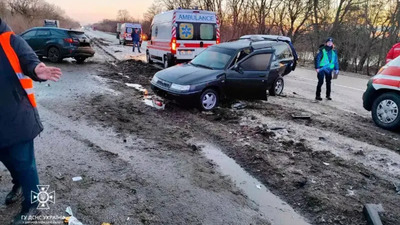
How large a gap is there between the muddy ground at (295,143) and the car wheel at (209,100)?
8.3 inches

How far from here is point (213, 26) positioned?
41.4 ft

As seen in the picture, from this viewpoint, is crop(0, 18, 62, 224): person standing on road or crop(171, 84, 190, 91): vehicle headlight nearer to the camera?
crop(0, 18, 62, 224): person standing on road

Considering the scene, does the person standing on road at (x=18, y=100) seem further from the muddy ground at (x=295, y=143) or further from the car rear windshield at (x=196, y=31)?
the car rear windshield at (x=196, y=31)

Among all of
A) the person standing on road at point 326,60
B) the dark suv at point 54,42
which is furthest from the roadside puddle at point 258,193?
the dark suv at point 54,42

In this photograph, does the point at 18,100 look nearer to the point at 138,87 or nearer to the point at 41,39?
the point at 138,87

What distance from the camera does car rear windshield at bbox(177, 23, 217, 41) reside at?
12008 millimetres

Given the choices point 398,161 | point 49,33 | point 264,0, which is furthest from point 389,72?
point 264,0

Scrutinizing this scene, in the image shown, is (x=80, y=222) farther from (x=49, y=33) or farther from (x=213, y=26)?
(x=49, y=33)

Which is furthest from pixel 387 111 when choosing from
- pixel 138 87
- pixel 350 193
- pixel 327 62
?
pixel 138 87

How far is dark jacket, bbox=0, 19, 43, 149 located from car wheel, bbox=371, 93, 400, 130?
6548mm

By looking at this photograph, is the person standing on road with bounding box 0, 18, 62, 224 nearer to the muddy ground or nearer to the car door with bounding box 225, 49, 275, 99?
the muddy ground

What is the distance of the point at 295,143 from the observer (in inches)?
207

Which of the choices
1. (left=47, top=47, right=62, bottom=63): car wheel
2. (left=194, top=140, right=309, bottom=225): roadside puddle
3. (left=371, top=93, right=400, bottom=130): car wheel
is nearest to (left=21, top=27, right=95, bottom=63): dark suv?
(left=47, top=47, right=62, bottom=63): car wheel

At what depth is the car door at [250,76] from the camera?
24.3ft
